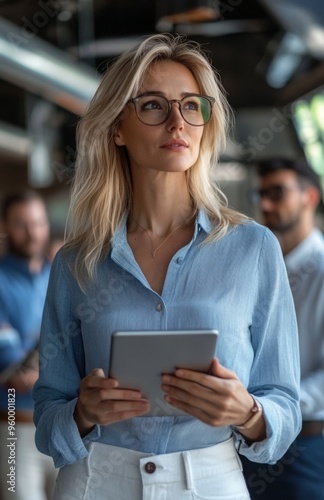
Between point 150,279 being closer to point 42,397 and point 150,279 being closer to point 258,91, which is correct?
point 42,397

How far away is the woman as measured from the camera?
162 cm

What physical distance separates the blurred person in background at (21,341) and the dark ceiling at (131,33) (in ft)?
7.01

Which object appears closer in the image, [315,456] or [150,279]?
[150,279]

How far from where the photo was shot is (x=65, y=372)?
5.94ft

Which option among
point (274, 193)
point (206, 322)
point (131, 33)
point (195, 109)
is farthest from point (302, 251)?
point (131, 33)

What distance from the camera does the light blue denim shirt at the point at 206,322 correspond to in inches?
65.1

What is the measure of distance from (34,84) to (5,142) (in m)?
3.38

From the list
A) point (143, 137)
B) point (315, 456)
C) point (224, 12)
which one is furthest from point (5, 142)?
point (143, 137)

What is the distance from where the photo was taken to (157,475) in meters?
1.62

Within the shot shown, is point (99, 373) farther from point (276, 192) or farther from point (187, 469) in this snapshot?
point (276, 192)

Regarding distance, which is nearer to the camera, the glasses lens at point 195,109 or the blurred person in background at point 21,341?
the glasses lens at point 195,109

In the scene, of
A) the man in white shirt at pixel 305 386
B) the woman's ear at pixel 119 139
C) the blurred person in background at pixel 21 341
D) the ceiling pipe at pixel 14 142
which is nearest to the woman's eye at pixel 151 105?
the woman's ear at pixel 119 139

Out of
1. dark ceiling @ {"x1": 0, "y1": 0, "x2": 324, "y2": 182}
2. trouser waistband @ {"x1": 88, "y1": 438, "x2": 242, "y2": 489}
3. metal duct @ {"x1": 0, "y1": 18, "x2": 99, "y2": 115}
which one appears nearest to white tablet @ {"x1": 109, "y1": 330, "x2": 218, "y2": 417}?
trouser waistband @ {"x1": 88, "y1": 438, "x2": 242, "y2": 489}

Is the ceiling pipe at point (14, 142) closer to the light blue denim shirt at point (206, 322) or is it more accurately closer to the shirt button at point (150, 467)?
the light blue denim shirt at point (206, 322)
